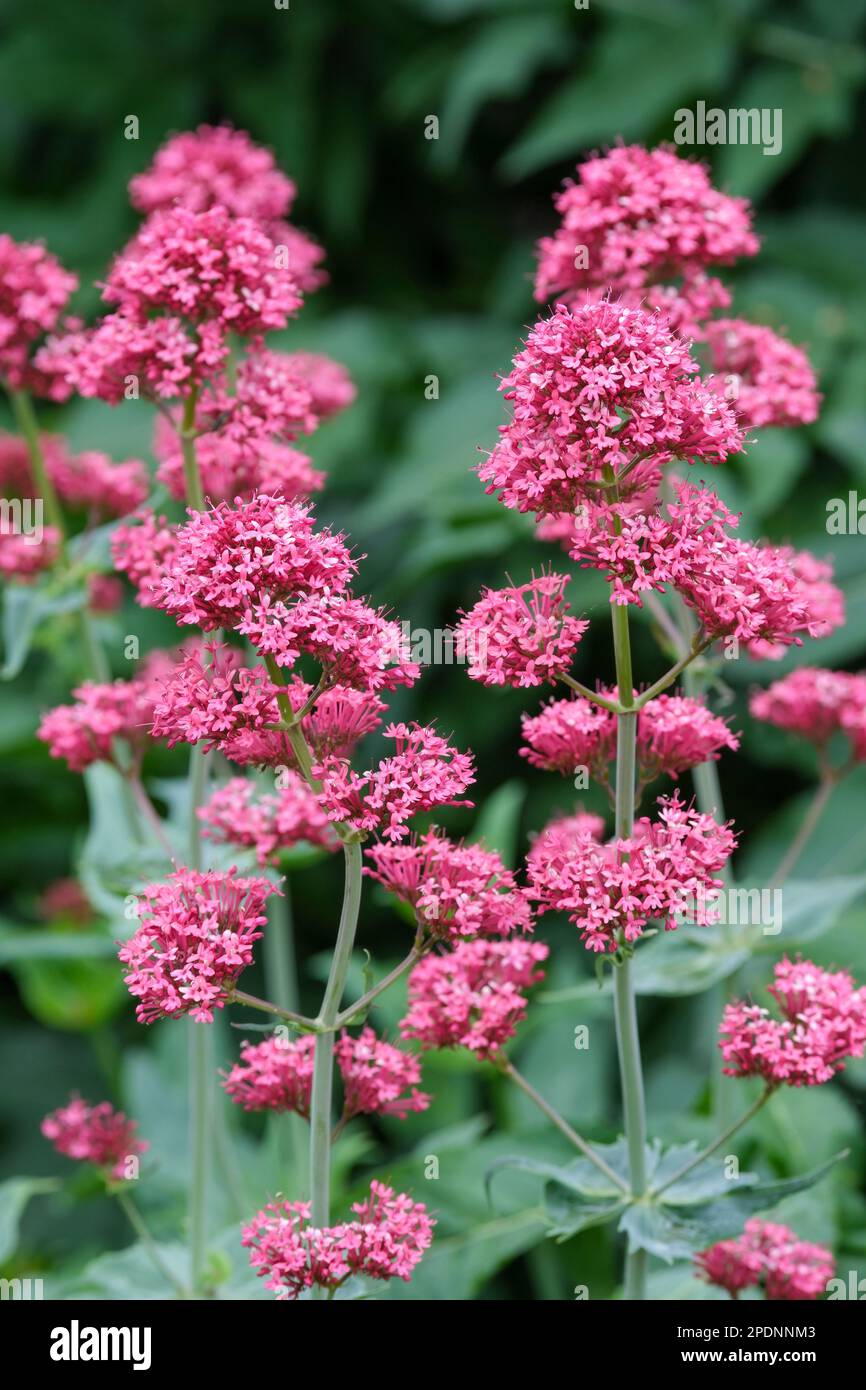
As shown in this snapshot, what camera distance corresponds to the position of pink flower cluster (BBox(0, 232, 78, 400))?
2.49 metres

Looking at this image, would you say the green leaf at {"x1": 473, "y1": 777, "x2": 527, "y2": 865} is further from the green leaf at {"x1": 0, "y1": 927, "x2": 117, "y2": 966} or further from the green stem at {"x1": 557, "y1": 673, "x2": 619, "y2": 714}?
→ the green stem at {"x1": 557, "y1": 673, "x2": 619, "y2": 714}

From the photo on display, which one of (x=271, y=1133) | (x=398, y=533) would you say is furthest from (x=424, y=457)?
(x=271, y=1133)

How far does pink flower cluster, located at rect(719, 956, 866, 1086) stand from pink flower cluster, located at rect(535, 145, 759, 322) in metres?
1.02

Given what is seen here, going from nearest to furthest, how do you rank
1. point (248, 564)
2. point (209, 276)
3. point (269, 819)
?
1. point (248, 564)
2. point (209, 276)
3. point (269, 819)

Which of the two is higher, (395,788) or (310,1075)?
(395,788)

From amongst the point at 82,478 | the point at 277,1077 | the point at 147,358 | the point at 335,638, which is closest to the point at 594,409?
the point at 335,638

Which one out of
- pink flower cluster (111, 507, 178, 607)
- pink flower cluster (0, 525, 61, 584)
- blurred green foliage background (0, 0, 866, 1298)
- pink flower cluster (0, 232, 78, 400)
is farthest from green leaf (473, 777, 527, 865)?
pink flower cluster (0, 232, 78, 400)

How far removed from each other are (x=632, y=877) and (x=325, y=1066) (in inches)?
15.7

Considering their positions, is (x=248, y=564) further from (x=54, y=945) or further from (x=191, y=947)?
(x=54, y=945)

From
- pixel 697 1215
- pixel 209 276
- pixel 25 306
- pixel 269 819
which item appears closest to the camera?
pixel 697 1215

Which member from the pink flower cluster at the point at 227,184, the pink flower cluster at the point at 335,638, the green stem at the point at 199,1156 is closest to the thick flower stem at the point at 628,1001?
the pink flower cluster at the point at 335,638

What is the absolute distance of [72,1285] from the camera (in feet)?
7.80

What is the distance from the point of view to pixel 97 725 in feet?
7.64
